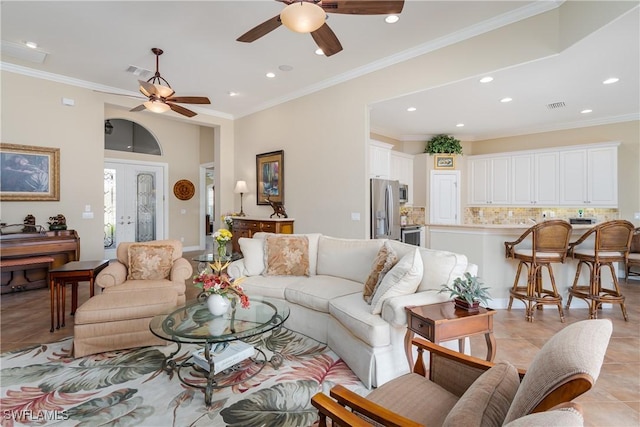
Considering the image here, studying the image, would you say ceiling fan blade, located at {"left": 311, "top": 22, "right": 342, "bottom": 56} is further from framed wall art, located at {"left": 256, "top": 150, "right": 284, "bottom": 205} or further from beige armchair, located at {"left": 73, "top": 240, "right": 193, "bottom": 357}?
framed wall art, located at {"left": 256, "top": 150, "right": 284, "bottom": 205}

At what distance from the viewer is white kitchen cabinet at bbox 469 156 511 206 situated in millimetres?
6949

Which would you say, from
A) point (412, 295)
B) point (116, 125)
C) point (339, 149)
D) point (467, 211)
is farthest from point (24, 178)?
point (467, 211)

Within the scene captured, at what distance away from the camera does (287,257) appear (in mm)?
3594

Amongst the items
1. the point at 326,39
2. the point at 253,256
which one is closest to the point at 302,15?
the point at 326,39

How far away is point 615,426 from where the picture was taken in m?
1.88

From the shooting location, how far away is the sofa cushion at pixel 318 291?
287cm

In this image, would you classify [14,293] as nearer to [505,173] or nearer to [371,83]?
[371,83]

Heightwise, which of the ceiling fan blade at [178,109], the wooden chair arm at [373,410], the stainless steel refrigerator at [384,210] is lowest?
the wooden chair arm at [373,410]

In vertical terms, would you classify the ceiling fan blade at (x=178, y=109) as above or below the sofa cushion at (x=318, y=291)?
above

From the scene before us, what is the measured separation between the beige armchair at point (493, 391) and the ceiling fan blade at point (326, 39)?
2415 mm

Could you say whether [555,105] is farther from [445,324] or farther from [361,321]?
[361,321]

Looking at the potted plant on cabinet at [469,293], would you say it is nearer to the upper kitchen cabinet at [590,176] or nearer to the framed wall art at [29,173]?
the upper kitchen cabinet at [590,176]

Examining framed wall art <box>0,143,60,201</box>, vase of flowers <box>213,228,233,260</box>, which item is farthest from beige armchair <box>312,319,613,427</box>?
framed wall art <box>0,143,60,201</box>

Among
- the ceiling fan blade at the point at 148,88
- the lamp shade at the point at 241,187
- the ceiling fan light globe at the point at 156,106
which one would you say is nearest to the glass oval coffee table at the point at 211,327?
the ceiling fan blade at the point at 148,88
